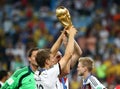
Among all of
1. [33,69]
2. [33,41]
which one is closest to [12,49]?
[33,41]

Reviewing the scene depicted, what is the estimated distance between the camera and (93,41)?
19.4 m

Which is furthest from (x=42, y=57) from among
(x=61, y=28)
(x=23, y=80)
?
(x=61, y=28)

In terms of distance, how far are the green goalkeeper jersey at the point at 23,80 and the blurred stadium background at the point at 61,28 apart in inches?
312

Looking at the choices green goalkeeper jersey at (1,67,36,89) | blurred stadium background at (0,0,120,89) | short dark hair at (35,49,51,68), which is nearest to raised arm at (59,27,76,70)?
short dark hair at (35,49,51,68)

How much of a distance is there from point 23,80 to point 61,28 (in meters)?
10.7

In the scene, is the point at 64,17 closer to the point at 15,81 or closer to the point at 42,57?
the point at 42,57

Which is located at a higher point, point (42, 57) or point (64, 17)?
point (64, 17)

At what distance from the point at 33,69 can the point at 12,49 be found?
10314 millimetres

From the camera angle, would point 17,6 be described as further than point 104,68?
Yes

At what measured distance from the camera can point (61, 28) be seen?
1980cm

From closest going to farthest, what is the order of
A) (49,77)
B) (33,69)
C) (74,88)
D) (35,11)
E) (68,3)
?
(49,77) < (33,69) < (74,88) < (68,3) < (35,11)

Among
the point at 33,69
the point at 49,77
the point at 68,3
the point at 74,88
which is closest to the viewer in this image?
the point at 49,77

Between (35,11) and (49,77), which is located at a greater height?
(49,77)

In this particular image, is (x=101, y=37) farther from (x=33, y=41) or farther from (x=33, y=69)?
(x=33, y=69)
